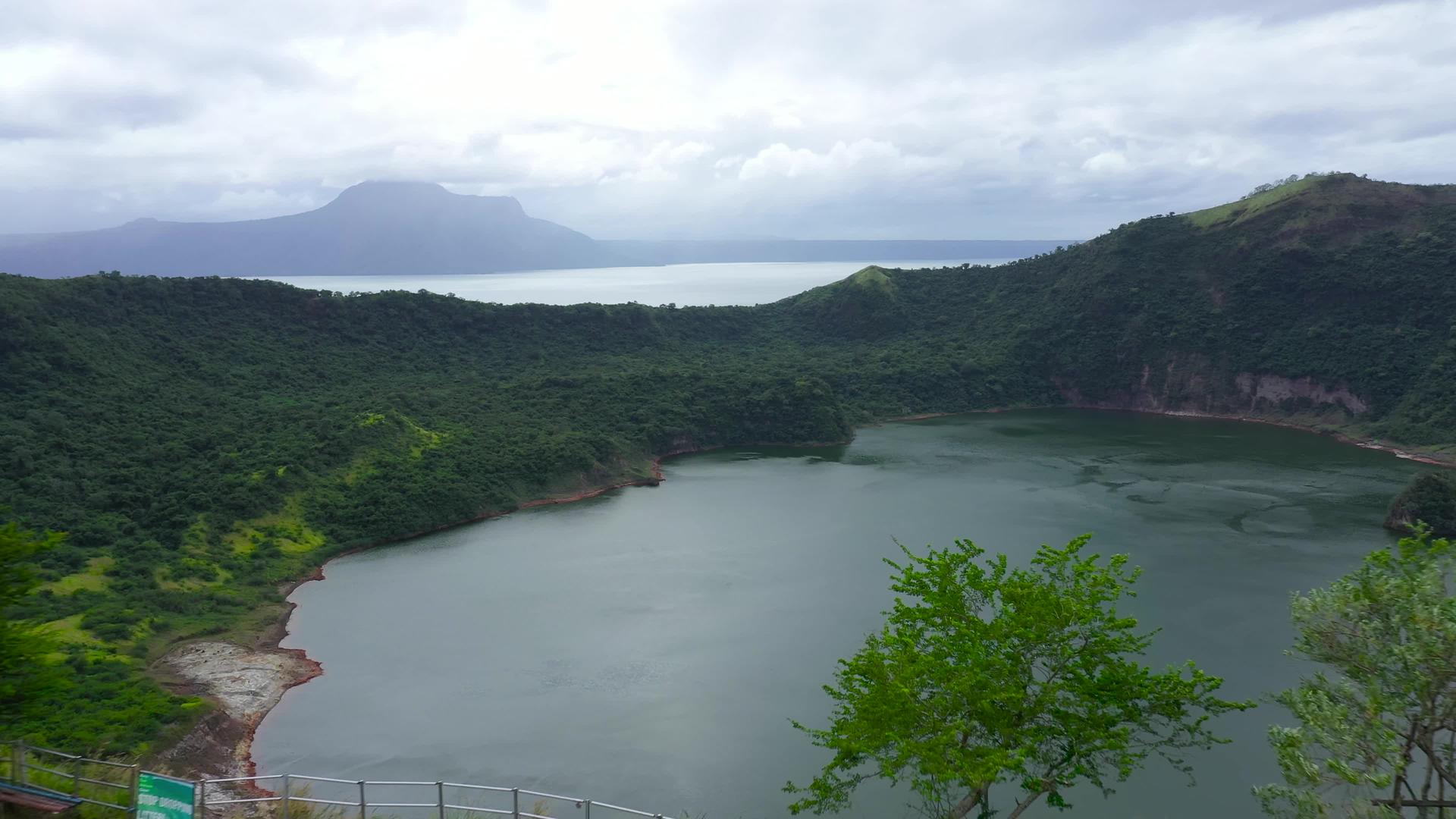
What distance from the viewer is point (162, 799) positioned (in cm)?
1052

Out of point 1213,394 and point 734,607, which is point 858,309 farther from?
point 734,607

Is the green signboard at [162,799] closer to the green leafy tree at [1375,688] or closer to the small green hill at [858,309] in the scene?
the green leafy tree at [1375,688]

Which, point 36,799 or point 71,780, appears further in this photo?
point 71,780

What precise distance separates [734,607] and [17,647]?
2124cm

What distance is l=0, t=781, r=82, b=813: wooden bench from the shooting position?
1200 centimetres

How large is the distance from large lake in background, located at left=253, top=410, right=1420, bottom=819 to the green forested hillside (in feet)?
11.9

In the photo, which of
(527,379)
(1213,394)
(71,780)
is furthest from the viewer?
(1213,394)

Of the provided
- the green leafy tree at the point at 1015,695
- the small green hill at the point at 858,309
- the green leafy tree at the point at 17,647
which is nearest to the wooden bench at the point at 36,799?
the green leafy tree at the point at 17,647

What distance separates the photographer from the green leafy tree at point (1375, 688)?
1251 centimetres

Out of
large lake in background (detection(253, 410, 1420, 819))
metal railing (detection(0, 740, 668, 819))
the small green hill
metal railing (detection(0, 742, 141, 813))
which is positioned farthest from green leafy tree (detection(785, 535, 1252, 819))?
the small green hill

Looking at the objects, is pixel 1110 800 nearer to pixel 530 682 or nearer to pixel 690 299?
pixel 530 682

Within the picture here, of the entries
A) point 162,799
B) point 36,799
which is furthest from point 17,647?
point 162,799

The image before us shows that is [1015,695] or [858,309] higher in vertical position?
[858,309]

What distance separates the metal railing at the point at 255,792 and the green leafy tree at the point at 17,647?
0.78 metres
